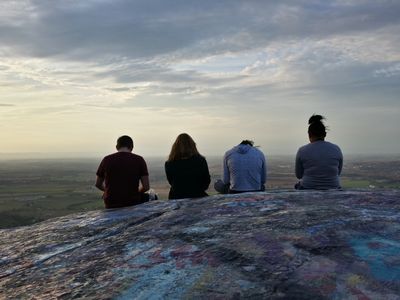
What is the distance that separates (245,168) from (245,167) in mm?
19

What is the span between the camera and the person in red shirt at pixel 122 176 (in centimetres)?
700

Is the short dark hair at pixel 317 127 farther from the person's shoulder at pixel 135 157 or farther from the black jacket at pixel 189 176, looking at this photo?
the person's shoulder at pixel 135 157

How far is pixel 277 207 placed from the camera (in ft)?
17.1

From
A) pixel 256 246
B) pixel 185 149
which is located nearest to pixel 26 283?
pixel 256 246

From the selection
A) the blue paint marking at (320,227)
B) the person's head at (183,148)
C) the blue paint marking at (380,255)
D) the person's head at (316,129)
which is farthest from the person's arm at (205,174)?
the blue paint marking at (380,255)

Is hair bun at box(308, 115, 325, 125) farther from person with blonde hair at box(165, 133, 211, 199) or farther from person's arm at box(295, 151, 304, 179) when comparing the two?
person with blonde hair at box(165, 133, 211, 199)

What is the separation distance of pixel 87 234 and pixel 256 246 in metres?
2.55

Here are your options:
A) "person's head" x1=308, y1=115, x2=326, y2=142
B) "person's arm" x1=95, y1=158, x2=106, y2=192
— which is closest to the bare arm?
"person's arm" x1=95, y1=158, x2=106, y2=192

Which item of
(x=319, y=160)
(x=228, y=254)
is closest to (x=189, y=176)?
(x=319, y=160)

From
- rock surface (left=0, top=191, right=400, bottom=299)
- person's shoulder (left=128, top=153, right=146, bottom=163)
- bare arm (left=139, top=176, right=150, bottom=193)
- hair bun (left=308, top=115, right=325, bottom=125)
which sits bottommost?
rock surface (left=0, top=191, right=400, bottom=299)

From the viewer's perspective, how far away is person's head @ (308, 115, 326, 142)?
7.17 metres

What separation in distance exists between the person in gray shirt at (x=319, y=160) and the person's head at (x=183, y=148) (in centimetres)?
185

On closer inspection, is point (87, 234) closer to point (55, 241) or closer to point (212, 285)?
point (55, 241)

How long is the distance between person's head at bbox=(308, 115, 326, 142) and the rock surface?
5.29ft
